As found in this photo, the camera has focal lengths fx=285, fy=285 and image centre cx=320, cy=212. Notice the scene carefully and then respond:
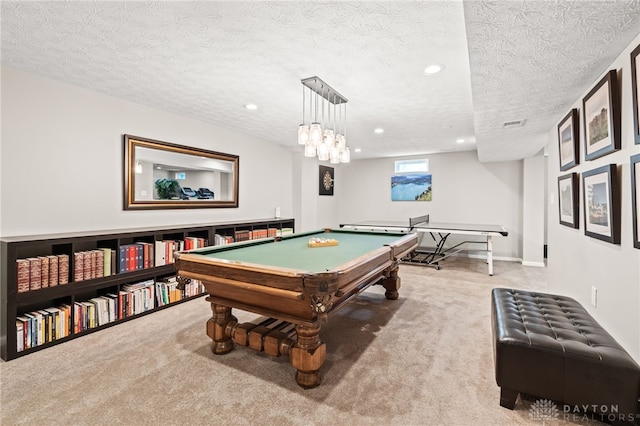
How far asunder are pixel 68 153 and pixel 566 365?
13.7 feet

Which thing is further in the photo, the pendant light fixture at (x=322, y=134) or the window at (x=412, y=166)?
the window at (x=412, y=166)

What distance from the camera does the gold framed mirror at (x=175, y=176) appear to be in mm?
3270

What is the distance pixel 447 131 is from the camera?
453 centimetres

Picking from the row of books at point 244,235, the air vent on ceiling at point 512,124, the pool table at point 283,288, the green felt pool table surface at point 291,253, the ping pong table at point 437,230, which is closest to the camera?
the pool table at point 283,288

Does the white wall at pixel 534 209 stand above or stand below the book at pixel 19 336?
above

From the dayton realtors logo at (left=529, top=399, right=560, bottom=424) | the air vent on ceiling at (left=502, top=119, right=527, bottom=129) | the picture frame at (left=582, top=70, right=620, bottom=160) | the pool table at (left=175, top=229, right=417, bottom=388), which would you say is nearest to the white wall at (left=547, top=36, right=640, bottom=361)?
the picture frame at (left=582, top=70, right=620, bottom=160)

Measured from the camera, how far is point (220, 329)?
7.42 feet

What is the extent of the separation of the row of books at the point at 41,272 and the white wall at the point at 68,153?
35 centimetres

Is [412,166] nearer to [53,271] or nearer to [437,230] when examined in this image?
[437,230]

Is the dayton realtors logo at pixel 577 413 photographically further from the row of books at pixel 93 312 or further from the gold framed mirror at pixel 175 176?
the gold framed mirror at pixel 175 176

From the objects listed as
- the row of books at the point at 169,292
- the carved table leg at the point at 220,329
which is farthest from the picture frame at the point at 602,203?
the row of books at the point at 169,292

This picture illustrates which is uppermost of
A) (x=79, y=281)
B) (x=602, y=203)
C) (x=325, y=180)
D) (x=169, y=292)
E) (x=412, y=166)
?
(x=412, y=166)

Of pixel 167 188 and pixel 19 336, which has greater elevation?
pixel 167 188

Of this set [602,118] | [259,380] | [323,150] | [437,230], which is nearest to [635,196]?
[602,118]
